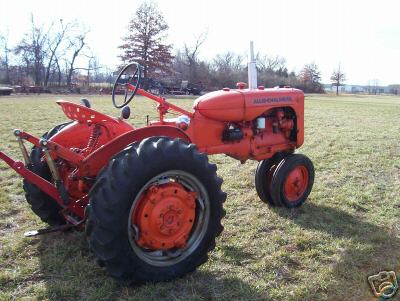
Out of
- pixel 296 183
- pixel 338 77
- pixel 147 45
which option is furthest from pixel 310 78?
pixel 296 183

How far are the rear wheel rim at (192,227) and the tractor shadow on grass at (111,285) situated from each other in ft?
0.57

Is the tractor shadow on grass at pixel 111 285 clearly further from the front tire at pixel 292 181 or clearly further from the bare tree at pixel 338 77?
the bare tree at pixel 338 77

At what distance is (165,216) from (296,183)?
89.0 inches

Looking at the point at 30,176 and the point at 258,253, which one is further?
the point at 258,253

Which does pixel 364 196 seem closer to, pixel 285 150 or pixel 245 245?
pixel 285 150

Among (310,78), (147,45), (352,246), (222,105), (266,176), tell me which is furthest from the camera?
(310,78)

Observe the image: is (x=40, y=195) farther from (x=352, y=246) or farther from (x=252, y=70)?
(x=352, y=246)

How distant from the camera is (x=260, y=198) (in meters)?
4.73

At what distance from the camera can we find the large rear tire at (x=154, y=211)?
2467 mm

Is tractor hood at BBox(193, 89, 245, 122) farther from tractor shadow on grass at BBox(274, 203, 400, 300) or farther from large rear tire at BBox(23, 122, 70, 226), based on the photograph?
large rear tire at BBox(23, 122, 70, 226)

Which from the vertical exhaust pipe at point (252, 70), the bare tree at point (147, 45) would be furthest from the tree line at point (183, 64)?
the vertical exhaust pipe at point (252, 70)

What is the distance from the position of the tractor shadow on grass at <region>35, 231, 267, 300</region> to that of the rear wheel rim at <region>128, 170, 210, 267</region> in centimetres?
17

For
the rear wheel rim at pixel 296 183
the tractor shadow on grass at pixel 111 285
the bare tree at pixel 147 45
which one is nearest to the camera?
the tractor shadow on grass at pixel 111 285

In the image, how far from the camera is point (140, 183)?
2.55 m
